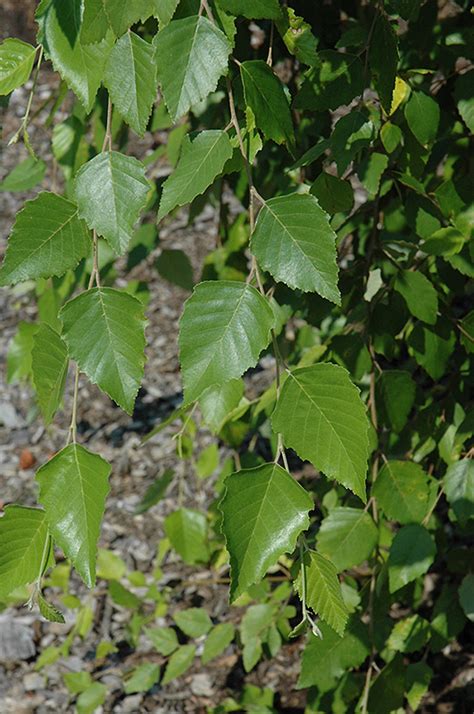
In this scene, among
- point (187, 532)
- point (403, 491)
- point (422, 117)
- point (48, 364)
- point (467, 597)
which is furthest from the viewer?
point (187, 532)

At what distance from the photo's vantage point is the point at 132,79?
2.43 feet

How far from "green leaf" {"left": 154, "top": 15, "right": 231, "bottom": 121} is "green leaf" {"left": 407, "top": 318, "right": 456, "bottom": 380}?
1.99ft

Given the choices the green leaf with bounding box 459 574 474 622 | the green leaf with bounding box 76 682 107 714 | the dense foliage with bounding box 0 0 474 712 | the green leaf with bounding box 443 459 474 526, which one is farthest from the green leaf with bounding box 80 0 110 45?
the green leaf with bounding box 76 682 107 714

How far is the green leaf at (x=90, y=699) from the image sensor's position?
167 cm

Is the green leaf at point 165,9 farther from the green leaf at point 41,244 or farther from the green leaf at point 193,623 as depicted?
the green leaf at point 193,623

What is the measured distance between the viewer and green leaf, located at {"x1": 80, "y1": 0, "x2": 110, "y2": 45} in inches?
28.6

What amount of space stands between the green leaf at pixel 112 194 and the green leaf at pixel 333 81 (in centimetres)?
31

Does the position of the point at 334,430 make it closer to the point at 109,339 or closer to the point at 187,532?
the point at 109,339

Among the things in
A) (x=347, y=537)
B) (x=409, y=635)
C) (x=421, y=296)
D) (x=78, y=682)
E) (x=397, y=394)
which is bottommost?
(x=78, y=682)

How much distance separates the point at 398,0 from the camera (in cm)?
88

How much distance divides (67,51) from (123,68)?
6 cm

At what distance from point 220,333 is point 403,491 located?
0.56 meters

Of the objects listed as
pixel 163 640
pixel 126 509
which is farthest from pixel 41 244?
pixel 126 509

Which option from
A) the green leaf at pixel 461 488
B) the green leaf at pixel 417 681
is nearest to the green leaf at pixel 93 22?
the green leaf at pixel 461 488
